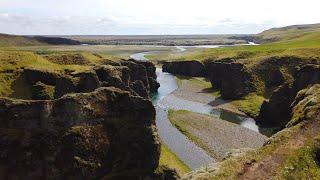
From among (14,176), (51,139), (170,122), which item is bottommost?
(170,122)

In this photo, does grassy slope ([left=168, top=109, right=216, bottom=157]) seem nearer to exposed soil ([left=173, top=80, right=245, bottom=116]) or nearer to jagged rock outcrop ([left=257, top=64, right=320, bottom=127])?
jagged rock outcrop ([left=257, top=64, right=320, bottom=127])

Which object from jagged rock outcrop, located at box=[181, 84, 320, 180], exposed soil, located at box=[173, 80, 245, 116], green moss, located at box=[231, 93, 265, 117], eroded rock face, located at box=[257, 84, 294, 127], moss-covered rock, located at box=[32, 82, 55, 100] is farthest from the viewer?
exposed soil, located at box=[173, 80, 245, 116]

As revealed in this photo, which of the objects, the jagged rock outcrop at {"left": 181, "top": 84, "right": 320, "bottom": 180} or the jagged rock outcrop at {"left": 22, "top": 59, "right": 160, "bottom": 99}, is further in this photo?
Result: the jagged rock outcrop at {"left": 22, "top": 59, "right": 160, "bottom": 99}

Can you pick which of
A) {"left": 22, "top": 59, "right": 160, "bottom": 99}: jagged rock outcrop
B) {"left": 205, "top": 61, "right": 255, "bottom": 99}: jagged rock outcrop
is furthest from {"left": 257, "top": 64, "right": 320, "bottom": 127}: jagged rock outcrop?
{"left": 22, "top": 59, "right": 160, "bottom": 99}: jagged rock outcrop

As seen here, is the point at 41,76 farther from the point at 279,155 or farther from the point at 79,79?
the point at 279,155

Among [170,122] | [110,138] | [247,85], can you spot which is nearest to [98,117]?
[110,138]

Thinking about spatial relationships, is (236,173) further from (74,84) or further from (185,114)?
(185,114)

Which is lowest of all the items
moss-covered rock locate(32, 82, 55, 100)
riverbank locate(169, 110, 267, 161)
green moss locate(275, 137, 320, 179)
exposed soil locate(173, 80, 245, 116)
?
exposed soil locate(173, 80, 245, 116)
